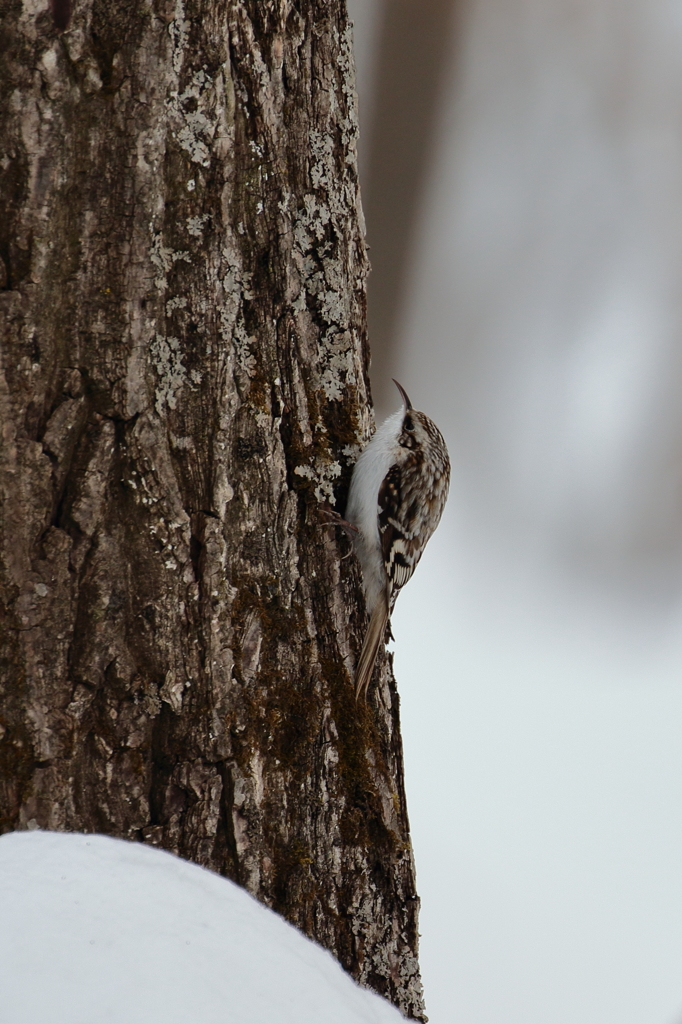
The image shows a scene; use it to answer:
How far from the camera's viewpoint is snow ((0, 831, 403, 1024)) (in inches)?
28.5

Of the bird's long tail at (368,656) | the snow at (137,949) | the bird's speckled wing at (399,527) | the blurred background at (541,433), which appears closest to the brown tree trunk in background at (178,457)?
the bird's long tail at (368,656)

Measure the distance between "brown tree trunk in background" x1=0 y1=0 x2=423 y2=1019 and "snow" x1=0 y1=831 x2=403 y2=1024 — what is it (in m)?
0.15

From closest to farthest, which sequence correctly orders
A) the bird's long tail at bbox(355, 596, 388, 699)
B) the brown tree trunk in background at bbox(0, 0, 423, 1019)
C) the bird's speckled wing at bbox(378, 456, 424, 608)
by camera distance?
1. the brown tree trunk in background at bbox(0, 0, 423, 1019)
2. the bird's long tail at bbox(355, 596, 388, 699)
3. the bird's speckled wing at bbox(378, 456, 424, 608)

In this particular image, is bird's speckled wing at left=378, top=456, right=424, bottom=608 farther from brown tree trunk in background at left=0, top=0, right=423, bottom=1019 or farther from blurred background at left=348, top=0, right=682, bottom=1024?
blurred background at left=348, top=0, right=682, bottom=1024

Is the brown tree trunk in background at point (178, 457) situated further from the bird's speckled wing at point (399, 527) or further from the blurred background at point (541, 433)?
the blurred background at point (541, 433)

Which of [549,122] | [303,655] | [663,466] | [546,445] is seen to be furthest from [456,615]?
[303,655]

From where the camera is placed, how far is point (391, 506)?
6.24 feet

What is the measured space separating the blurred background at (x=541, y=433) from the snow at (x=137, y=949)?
232 cm

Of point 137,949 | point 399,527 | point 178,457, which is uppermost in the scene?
point 178,457

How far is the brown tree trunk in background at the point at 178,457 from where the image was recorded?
112 cm

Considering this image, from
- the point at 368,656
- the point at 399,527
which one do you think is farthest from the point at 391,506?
the point at 368,656

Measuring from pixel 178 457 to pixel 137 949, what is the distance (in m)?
0.69

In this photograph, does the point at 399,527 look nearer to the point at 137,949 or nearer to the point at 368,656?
the point at 368,656

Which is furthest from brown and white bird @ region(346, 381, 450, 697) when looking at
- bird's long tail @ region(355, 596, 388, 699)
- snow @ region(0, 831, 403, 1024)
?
snow @ region(0, 831, 403, 1024)
